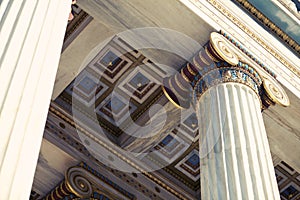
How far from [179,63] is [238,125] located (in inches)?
52.0

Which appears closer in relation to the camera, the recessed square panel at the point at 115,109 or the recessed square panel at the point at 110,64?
the recessed square panel at the point at 110,64

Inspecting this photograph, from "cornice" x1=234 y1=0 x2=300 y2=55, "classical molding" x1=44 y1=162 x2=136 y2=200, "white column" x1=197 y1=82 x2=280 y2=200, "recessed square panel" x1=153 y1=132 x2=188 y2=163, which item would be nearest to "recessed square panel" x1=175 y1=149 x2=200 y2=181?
"recessed square panel" x1=153 y1=132 x2=188 y2=163

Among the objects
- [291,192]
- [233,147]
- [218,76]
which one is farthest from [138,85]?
[233,147]

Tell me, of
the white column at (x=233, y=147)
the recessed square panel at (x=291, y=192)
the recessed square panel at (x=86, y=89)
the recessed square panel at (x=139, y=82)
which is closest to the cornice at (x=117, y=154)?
the recessed square panel at (x=86, y=89)

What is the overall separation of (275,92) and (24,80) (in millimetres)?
3382

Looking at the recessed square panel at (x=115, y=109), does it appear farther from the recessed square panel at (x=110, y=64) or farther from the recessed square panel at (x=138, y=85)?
the recessed square panel at (x=110, y=64)

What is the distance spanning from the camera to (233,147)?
4.84 metres

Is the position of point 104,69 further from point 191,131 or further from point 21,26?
point 21,26

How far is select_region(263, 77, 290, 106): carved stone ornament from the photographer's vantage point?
19.5 feet

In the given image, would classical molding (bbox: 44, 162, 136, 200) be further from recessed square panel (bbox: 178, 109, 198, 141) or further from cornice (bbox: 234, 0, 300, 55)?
cornice (bbox: 234, 0, 300, 55)

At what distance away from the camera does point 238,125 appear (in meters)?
5.04

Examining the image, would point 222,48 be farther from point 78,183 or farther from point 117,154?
point 78,183

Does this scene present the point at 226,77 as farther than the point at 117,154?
No

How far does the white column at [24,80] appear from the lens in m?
2.87
